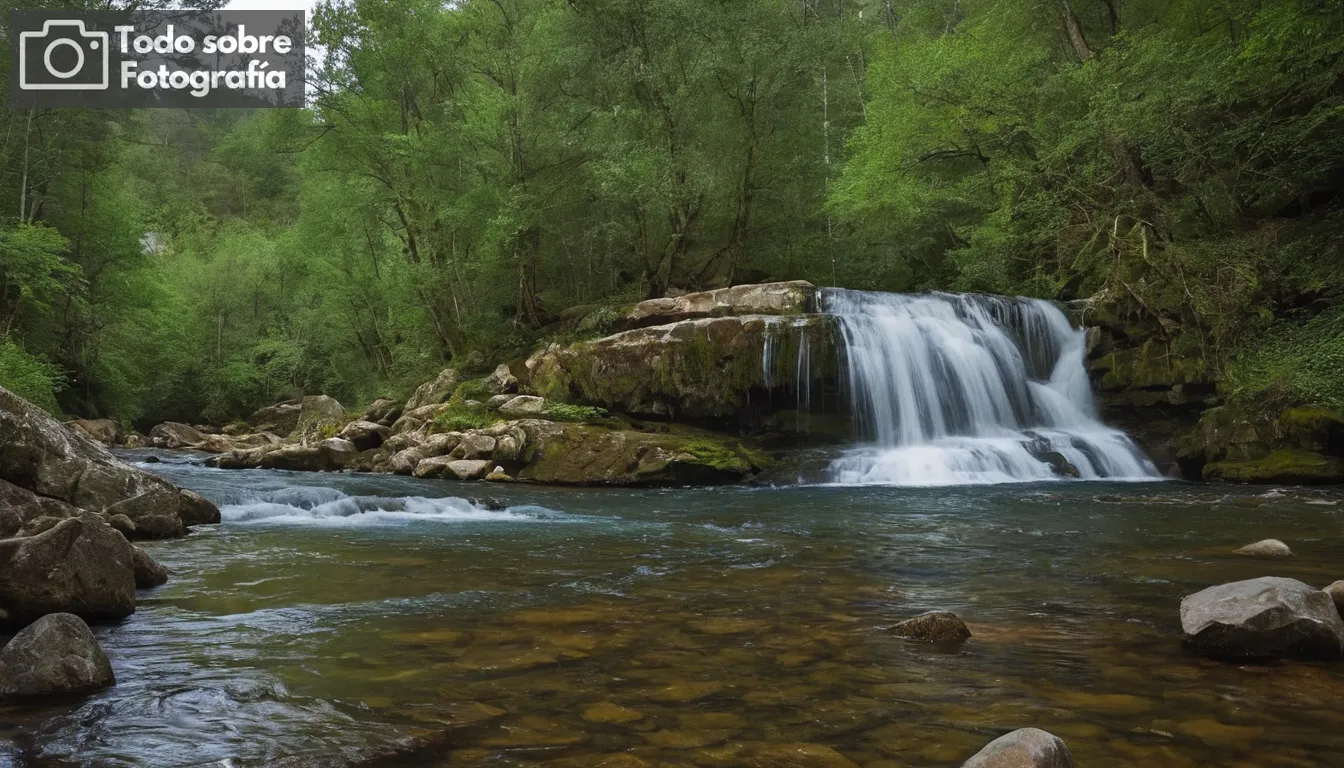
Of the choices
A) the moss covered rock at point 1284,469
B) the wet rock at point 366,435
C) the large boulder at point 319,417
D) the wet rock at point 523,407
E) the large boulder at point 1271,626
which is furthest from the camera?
the large boulder at point 319,417

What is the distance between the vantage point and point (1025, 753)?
2.55m

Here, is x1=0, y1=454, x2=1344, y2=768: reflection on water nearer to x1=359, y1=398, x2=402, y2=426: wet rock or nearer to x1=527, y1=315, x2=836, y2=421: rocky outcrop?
x1=527, y1=315, x2=836, y2=421: rocky outcrop

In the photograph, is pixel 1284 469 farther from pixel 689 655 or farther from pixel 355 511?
pixel 355 511

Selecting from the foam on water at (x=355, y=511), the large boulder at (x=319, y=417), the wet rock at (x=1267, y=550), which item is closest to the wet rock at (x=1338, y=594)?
the wet rock at (x=1267, y=550)

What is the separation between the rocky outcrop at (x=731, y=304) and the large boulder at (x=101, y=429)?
68.0 feet

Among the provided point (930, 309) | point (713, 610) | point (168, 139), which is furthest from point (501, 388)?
point (168, 139)

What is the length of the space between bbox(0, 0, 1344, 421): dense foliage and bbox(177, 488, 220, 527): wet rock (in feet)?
38.4

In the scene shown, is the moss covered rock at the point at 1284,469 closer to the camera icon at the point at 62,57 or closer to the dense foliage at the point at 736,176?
the dense foliage at the point at 736,176

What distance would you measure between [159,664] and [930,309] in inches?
725

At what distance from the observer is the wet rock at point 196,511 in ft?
32.0

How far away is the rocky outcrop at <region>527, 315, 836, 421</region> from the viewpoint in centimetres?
1780

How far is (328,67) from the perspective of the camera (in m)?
25.1

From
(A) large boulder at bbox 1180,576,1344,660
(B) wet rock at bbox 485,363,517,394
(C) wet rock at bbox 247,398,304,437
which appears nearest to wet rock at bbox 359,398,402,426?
(B) wet rock at bbox 485,363,517,394

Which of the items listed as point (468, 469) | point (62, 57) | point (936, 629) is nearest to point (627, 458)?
point (468, 469)
